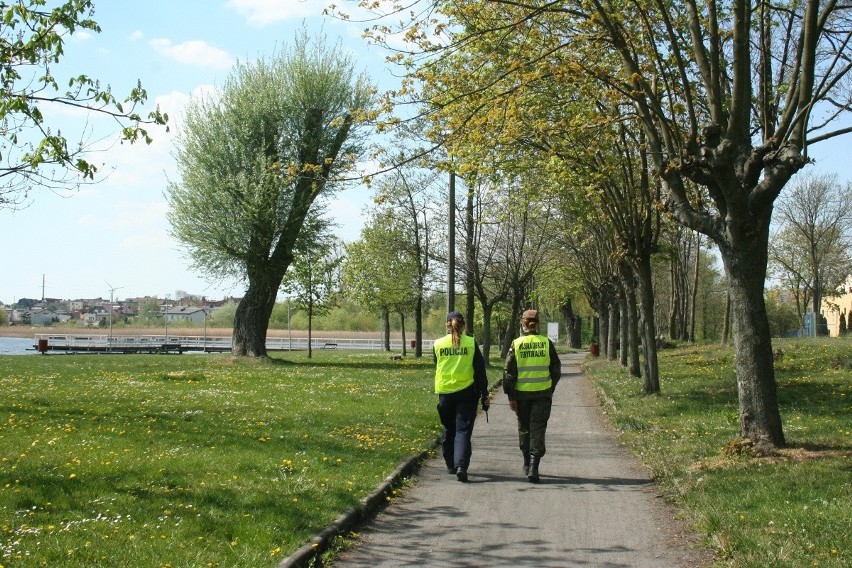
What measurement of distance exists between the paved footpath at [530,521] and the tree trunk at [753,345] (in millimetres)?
1525

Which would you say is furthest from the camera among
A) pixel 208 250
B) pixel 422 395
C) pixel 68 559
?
pixel 208 250

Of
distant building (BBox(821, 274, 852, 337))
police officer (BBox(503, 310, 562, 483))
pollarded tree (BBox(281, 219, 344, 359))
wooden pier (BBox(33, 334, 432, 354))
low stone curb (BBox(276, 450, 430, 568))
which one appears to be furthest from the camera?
distant building (BBox(821, 274, 852, 337))

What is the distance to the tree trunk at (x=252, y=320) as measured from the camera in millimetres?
39375

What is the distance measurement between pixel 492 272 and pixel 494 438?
71.5ft

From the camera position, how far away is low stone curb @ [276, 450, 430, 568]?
6.34 m

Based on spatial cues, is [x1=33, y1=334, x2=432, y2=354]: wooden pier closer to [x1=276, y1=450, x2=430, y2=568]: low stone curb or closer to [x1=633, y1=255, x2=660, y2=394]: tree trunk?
[x1=633, y1=255, x2=660, y2=394]: tree trunk

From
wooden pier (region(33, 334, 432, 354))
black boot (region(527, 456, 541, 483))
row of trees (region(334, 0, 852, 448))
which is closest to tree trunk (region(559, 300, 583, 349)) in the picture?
wooden pier (region(33, 334, 432, 354))

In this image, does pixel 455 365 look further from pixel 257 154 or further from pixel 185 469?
pixel 257 154

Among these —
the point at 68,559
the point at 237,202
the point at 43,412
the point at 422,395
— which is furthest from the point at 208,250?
the point at 68,559

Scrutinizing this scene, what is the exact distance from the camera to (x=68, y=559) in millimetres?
5926

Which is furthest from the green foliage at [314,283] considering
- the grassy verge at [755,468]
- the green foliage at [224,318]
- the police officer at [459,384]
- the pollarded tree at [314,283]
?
the green foliage at [224,318]

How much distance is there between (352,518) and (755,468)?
15.4 ft

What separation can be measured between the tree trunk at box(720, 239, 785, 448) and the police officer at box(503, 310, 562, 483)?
94.6 inches

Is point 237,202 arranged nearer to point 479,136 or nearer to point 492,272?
point 492,272
